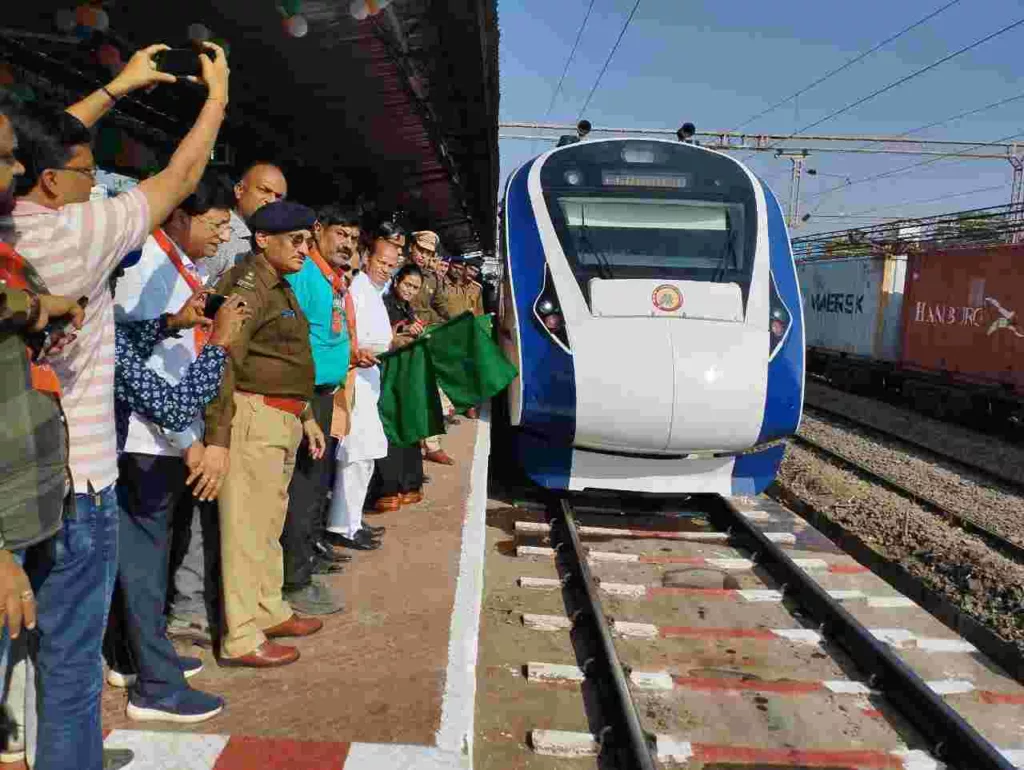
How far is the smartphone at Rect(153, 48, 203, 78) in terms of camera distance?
232 cm

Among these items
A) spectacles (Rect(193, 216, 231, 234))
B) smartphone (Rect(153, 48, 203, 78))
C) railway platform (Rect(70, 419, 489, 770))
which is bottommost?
railway platform (Rect(70, 419, 489, 770))

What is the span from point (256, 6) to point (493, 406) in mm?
6659

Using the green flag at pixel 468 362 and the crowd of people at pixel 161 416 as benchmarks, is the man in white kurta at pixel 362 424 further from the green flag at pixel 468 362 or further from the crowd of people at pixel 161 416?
the green flag at pixel 468 362

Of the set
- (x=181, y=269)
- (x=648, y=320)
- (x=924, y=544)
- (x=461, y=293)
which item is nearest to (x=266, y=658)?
(x=181, y=269)

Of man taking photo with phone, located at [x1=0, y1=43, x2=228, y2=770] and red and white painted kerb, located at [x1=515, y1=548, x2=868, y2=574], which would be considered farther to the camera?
red and white painted kerb, located at [x1=515, y1=548, x2=868, y2=574]

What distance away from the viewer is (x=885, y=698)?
4.05 meters

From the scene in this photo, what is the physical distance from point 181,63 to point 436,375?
11.9 feet

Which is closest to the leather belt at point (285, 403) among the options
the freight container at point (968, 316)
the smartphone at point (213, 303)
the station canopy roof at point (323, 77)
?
the smartphone at point (213, 303)

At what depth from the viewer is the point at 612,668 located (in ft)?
13.1

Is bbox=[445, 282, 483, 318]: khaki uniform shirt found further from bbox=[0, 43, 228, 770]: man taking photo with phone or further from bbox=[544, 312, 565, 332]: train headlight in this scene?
bbox=[0, 43, 228, 770]: man taking photo with phone

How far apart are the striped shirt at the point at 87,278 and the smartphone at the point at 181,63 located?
1.40 ft

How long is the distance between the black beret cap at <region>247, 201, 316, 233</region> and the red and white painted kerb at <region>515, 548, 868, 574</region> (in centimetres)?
309

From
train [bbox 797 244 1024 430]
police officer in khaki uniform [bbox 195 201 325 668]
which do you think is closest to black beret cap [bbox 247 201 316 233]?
police officer in khaki uniform [bbox 195 201 325 668]

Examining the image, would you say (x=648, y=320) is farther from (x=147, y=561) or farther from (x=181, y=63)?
(x=181, y=63)
